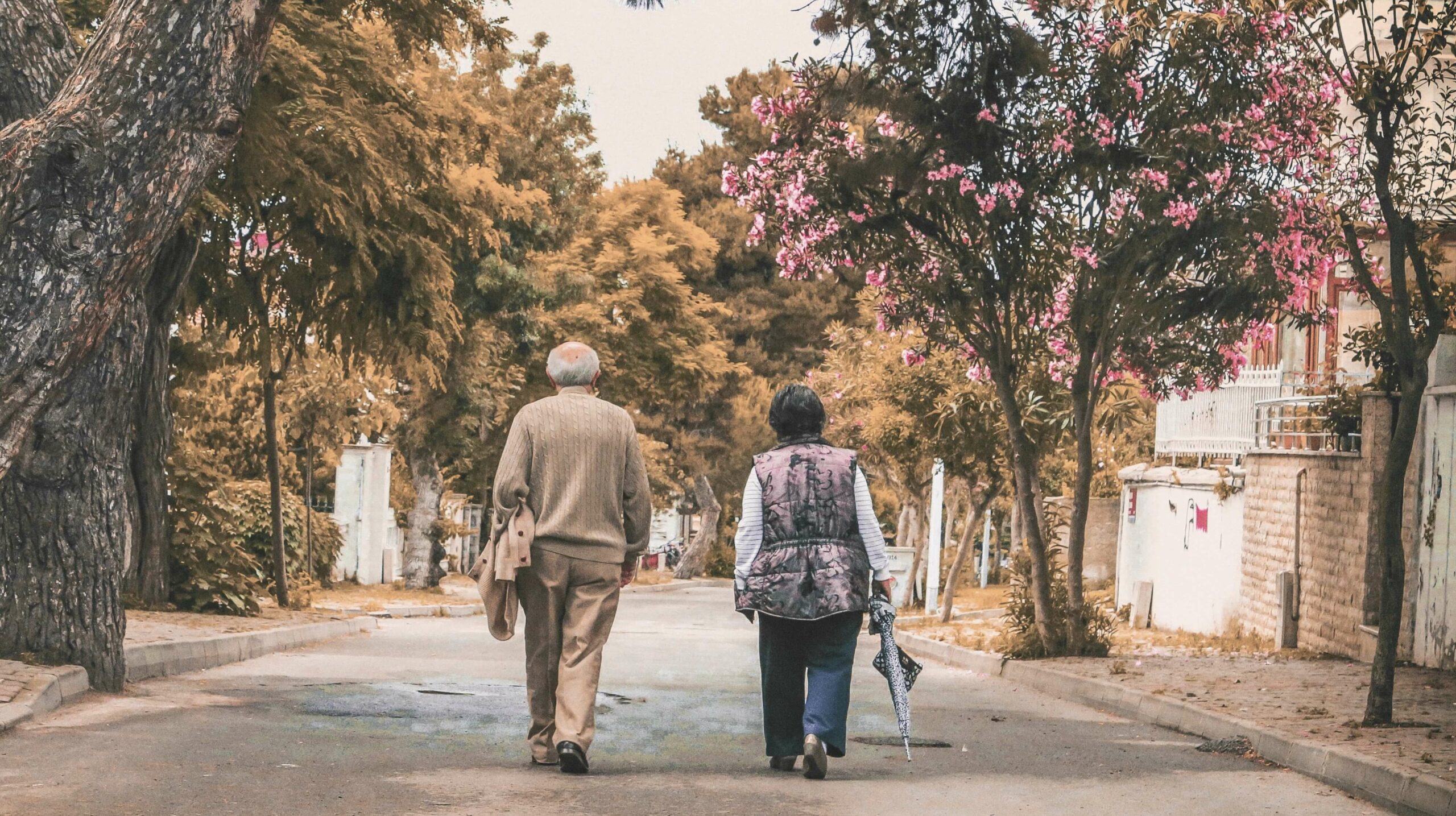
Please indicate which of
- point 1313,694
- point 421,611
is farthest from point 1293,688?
point 421,611

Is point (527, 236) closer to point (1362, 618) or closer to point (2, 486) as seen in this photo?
point (1362, 618)

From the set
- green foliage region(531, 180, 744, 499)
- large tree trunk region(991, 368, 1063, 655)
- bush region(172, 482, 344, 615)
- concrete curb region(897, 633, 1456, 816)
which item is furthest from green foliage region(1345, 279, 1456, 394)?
green foliage region(531, 180, 744, 499)

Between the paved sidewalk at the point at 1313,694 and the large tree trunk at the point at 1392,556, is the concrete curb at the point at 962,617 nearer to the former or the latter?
the paved sidewalk at the point at 1313,694

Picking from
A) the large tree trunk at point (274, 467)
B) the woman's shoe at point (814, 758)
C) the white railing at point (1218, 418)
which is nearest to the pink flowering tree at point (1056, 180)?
the white railing at point (1218, 418)

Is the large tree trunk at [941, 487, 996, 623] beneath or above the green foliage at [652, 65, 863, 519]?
beneath

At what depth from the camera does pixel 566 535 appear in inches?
308

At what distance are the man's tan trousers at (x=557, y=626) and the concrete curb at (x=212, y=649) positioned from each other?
4.74m

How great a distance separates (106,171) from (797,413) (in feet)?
10.9

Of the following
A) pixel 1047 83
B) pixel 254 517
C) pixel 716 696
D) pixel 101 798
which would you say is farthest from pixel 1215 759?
pixel 254 517

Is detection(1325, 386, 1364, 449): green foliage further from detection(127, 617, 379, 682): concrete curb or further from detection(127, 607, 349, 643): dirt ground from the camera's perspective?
detection(127, 607, 349, 643): dirt ground

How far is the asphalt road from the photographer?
6.75 metres

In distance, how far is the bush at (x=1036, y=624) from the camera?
16.6 metres

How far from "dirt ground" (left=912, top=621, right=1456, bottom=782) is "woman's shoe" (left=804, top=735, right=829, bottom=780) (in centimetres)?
284

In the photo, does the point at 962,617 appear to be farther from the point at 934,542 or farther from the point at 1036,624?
the point at 1036,624
